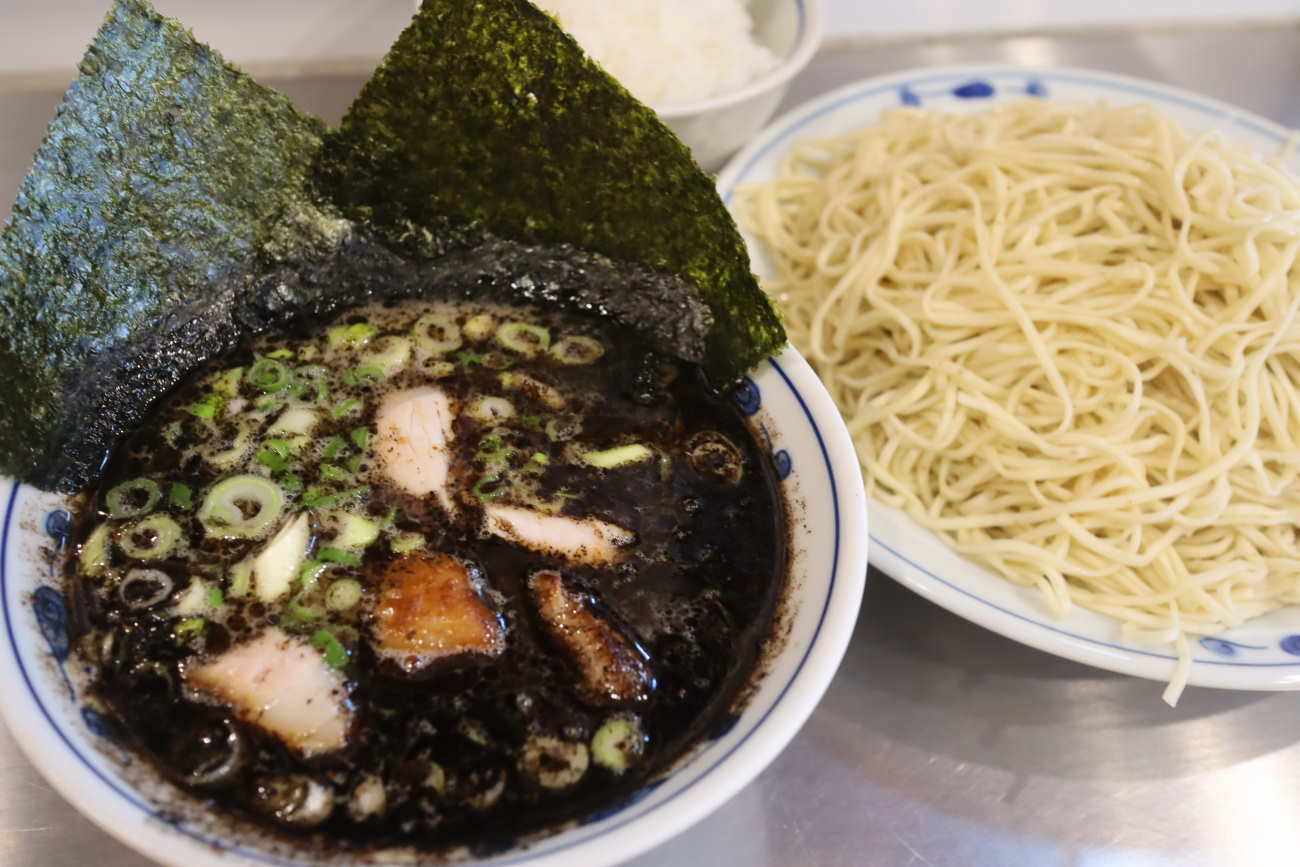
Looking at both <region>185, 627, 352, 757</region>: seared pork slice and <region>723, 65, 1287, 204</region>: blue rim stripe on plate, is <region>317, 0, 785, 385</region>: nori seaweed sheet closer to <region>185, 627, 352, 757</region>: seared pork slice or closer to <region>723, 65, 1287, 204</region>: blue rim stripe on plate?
<region>185, 627, 352, 757</region>: seared pork slice

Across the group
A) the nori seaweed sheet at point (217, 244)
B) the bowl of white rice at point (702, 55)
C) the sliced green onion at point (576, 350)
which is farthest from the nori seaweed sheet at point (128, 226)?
the bowl of white rice at point (702, 55)

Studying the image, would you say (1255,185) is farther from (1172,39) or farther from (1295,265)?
(1172,39)

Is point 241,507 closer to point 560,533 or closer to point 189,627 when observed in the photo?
point 189,627

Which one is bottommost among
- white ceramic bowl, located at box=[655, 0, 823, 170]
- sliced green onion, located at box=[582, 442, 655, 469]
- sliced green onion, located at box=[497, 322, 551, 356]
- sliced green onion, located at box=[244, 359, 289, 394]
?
sliced green onion, located at box=[582, 442, 655, 469]

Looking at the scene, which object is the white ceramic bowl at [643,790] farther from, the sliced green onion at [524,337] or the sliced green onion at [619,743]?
the sliced green onion at [524,337]

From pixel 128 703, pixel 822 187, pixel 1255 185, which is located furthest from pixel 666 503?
pixel 1255 185

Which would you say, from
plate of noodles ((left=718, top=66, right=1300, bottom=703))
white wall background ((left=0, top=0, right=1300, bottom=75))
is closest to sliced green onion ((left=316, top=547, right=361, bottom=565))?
plate of noodles ((left=718, top=66, right=1300, bottom=703))
